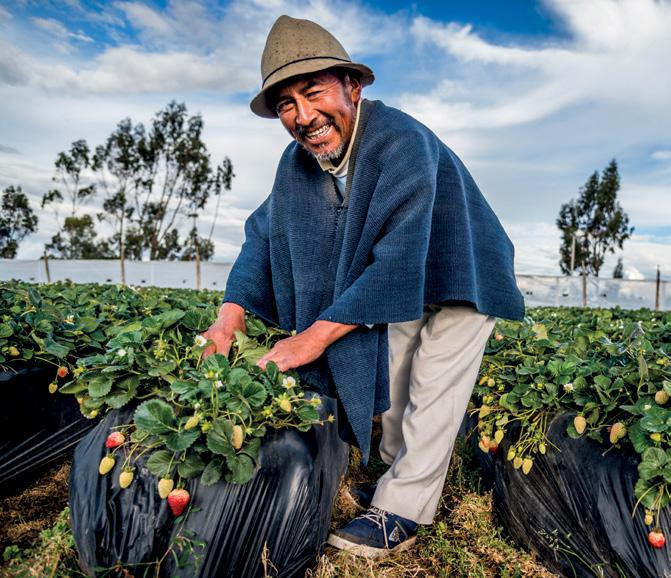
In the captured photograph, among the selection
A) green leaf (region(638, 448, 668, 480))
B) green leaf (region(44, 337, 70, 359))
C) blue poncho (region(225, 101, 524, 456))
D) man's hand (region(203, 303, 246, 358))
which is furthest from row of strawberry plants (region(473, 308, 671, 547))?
green leaf (region(44, 337, 70, 359))

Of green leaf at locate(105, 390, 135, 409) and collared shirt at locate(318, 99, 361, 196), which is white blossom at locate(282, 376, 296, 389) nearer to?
green leaf at locate(105, 390, 135, 409)

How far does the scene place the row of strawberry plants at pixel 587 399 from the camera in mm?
1626

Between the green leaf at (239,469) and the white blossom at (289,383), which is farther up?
the white blossom at (289,383)

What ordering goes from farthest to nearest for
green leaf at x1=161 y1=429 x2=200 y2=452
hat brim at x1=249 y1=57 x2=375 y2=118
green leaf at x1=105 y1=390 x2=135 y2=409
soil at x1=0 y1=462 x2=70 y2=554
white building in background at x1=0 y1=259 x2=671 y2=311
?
white building in background at x1=0 y1=259 x2=671 y2=311 → soil at x1=0 y1=462 x2=70 y2=554 → hat brim at x1=249 y1=57 x2=375 y2=118 → green leaf at x1=105 y1=390 x2=135 y2=409 → green leaf at x1=161 y1=429 x2=200 y2=452

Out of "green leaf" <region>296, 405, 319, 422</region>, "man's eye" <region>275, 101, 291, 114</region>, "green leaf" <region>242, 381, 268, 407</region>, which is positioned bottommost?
"green leaf" <region>296, 405, 319, 422</region>

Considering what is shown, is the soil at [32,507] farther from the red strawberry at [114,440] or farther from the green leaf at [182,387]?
the green leaf at [182,387]

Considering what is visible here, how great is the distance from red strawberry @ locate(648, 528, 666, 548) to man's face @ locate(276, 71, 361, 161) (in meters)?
1.62

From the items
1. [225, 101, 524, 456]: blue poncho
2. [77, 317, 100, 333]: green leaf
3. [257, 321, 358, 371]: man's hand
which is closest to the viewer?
[257, 321, 358, 371]: man's hand

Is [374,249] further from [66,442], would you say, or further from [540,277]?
[540,277]

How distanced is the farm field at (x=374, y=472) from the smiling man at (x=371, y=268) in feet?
0.46

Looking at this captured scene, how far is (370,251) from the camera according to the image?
6.81 feet

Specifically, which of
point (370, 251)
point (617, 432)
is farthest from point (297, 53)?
point (617, 432)

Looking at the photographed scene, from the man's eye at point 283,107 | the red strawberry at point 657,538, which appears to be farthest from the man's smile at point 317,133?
A: the red strawberry at point 657,538

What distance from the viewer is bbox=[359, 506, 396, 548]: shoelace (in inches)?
82.1
